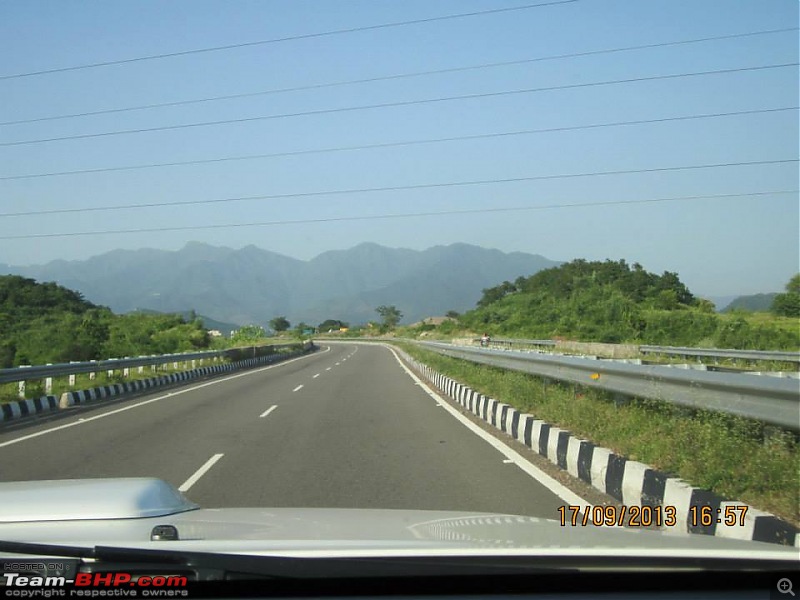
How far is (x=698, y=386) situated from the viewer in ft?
24.0

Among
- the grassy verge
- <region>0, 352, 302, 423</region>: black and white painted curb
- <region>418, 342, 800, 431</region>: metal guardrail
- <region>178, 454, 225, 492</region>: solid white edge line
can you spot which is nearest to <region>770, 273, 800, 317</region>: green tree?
<region>0, 352, 302, 423</region>: black and white painted curb

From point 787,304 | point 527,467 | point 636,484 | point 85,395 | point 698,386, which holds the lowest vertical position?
point 85,395

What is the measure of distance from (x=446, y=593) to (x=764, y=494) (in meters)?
3.45

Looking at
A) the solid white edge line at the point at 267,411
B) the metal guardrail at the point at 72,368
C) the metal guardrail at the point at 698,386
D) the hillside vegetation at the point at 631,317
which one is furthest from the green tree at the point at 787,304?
the metal guardrail at the point at 698,386

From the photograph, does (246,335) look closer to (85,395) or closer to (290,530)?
(85,395)

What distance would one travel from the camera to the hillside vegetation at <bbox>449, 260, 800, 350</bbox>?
120 feet

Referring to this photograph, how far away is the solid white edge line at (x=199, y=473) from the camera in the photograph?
827 cm

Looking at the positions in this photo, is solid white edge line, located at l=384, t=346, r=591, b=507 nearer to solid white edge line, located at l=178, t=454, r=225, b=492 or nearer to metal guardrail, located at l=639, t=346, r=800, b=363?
solid white edge line, located at l=178, t=454, r=225, b=492

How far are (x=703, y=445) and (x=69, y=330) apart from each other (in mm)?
38937

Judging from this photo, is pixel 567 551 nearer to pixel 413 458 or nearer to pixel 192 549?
pixel 192 549

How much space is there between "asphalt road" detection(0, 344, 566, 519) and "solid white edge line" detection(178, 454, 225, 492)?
1cm

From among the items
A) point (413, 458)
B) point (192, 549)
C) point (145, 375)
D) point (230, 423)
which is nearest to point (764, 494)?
point (192, 549)

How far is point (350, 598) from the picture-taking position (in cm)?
317

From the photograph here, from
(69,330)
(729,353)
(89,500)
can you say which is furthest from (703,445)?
(69,330)
